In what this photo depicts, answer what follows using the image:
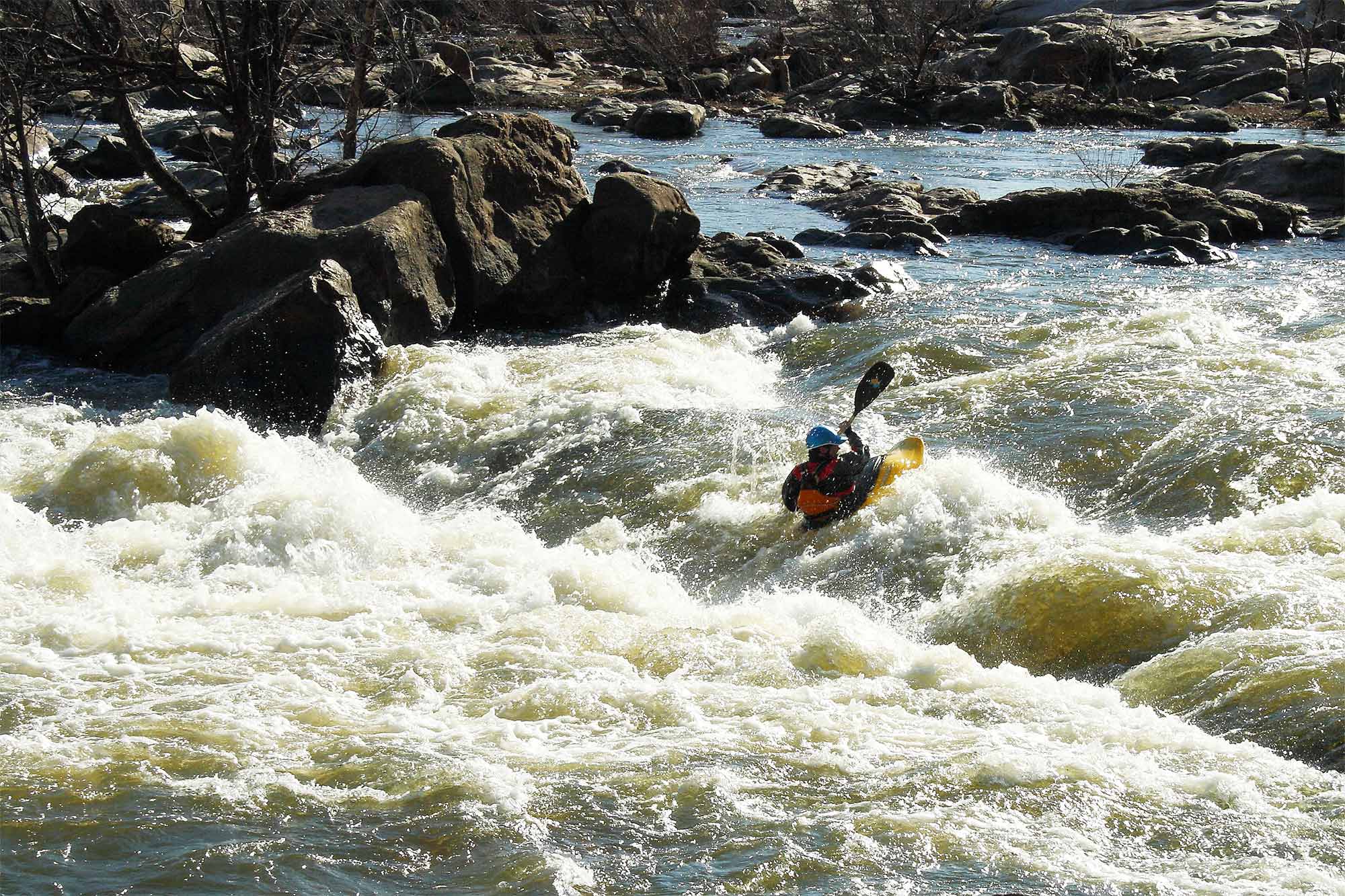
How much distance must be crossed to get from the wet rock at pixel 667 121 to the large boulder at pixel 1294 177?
35.5ft

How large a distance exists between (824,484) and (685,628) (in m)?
1.45

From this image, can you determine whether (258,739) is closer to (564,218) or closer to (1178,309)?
(564,218)

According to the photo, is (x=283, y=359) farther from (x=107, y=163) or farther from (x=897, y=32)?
(x=897, y=32)

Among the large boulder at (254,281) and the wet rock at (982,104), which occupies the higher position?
the large boulder at (254,281)

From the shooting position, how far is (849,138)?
25844 millimetres

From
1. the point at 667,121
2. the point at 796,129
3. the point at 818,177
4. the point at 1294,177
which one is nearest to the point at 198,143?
the point at 818,177

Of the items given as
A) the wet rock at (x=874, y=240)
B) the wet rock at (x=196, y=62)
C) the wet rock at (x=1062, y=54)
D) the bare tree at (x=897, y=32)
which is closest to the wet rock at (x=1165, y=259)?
the wet rock at (x=874, y=240)

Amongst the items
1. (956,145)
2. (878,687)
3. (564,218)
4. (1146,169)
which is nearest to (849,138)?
(956,145)

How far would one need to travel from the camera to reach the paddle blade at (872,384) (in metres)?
7.71

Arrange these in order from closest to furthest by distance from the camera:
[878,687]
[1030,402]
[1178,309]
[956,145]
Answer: [878,687]
[1030,402]
[1178,309]
[956,145]

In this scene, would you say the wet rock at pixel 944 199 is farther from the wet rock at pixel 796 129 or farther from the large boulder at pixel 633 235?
the wet rock at pixel 796 129

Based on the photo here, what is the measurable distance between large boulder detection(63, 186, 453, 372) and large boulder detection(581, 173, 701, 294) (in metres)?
1.85

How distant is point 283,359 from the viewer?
9242mm

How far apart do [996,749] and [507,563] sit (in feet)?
9.70
